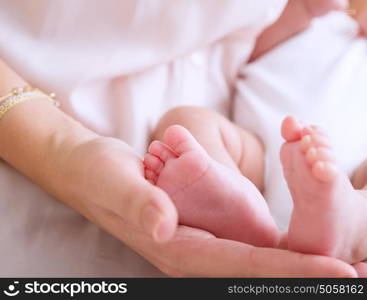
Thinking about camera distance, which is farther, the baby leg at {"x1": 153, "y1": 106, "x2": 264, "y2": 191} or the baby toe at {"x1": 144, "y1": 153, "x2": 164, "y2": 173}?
the baby leg at {"x1": 153, "y1": 106, "x2": 264, "y2": 191}

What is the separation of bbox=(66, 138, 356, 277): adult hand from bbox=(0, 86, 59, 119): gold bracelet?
156mm

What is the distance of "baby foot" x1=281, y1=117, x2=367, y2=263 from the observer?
55 centimetres

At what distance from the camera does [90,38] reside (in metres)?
0.85

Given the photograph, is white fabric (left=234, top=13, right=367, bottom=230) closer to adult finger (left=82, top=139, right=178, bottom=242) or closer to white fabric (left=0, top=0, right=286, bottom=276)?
white fabric (left=0, top=0, right=286, bottom=276)

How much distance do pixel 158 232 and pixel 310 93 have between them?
50 cm

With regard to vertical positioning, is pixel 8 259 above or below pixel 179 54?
below

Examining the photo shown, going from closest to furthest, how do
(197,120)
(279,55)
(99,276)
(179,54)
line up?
(99,276) < (197,120) < (179,54) < (279,55)

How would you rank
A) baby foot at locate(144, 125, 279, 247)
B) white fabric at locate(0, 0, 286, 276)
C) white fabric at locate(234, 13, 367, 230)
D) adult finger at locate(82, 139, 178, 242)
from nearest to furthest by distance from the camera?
1. adult finger at locate(82, 139, 178, 242)
2. baby foot at locate(144, 125, 279, 247)
3. white fabric at locate(0, 0, 286, 276)
4. white fabric at locate(234, 13, 367, 230)

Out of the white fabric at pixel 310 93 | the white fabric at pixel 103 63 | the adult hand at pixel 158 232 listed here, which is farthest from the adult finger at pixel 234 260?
the white fabric at pixel 310 93

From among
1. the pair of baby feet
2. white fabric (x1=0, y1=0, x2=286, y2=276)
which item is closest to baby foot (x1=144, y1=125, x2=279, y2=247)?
the pair of baby feet

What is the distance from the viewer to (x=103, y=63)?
844mm

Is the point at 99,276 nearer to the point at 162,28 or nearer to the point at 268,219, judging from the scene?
the point at 268,219

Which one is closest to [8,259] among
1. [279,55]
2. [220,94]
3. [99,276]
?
[99,276]

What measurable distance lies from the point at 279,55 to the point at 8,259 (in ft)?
1.88
